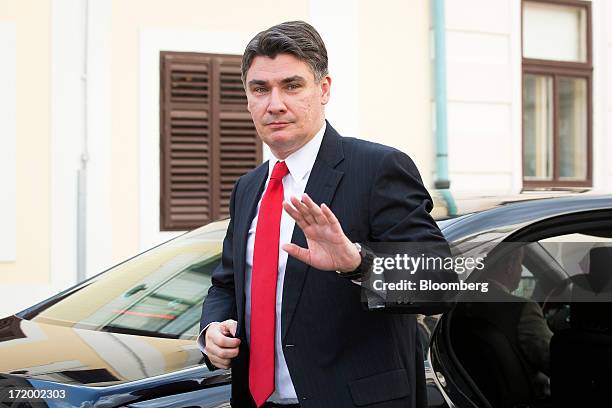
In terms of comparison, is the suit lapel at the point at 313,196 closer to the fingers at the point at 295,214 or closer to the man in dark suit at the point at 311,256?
the man in dark suit at the point at 311,256

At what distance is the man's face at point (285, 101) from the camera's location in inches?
74.5

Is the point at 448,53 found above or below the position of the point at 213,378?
above

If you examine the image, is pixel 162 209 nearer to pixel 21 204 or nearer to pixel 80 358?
pixel 21 204

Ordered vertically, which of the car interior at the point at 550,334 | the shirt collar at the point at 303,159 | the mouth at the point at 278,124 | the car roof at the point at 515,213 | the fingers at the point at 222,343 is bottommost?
the car interior at the point at 550,334

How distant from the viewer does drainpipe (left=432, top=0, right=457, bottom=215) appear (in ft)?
25.6

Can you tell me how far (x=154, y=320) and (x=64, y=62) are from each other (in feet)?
14.2

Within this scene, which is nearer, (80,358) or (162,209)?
(80,358)

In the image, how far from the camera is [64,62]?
21.9ft

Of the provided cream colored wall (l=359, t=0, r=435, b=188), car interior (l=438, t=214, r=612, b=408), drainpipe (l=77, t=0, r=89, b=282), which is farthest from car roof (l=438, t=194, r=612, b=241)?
cream colored wall (l=359, t=0, r=435, b=188)

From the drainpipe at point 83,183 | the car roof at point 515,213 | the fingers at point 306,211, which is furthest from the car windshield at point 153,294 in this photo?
the drainpipe at point 83,183

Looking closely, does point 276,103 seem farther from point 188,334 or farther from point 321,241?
point 188,334

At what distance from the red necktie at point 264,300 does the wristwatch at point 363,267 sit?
0.22 meters

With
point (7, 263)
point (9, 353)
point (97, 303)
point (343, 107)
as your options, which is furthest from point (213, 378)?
point (343, 107)

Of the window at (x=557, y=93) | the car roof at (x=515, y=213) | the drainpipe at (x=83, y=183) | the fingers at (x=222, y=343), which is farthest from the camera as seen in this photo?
the window at (x=557, y=93)
